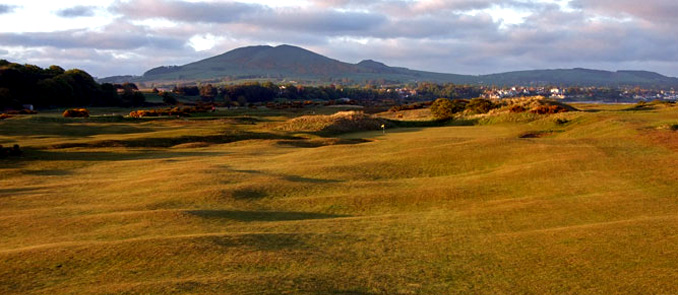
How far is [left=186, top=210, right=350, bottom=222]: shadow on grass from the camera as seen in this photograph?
17203 mm

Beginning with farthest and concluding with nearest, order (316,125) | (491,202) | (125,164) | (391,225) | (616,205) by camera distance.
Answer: (316,125), (125,164), (491,202), (616,205), (391,225)

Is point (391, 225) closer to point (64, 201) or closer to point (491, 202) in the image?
point (491, 202)

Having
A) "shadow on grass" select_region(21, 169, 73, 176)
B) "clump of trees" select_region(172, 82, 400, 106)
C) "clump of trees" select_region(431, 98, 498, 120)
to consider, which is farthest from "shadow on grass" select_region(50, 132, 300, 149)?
"clump of trees" select_region(172, 82, 400, 106)

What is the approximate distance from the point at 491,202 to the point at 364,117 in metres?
44.0

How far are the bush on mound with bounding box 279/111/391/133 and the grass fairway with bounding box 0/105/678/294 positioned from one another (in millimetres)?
22120

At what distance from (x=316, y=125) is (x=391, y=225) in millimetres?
41326

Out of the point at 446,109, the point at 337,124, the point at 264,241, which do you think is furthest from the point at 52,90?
the point at 264,241

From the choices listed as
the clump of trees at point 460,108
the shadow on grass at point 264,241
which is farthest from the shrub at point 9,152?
the clump of trees at point 460,108

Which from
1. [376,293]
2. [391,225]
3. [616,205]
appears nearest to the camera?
[376,293]

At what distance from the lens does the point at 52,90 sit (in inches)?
3580

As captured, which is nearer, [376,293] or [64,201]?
[376,293]

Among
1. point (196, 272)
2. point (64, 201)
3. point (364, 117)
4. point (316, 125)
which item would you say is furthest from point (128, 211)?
point (364, 117)

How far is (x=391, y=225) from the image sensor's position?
15977 mm

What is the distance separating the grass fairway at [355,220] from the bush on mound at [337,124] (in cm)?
2212
